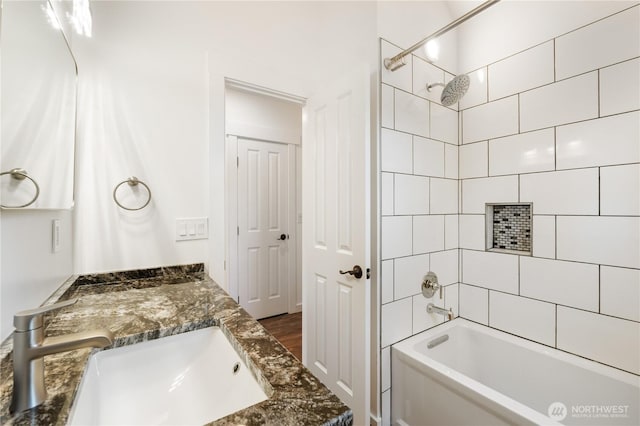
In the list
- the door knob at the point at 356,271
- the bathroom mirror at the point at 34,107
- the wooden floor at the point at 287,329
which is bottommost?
the wooden floor at the point at 287,329

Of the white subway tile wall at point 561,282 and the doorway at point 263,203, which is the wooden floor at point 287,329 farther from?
the white subway tile wall at point 561,282

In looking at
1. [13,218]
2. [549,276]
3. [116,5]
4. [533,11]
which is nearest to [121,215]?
[13,218]

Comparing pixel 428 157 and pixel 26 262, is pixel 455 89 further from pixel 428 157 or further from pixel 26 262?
pixel 26 262

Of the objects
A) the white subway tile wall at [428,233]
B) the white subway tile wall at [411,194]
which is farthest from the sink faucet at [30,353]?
the white subway tile wall at [428,233]

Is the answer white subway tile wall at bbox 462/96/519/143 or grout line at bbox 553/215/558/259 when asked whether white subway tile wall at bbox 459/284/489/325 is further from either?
white subway tile wall at bbox 462/96/519/143

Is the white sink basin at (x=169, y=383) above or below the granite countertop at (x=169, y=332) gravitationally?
below

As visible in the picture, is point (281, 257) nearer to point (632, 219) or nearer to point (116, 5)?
point (116, 5)

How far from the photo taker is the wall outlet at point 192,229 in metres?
1.41

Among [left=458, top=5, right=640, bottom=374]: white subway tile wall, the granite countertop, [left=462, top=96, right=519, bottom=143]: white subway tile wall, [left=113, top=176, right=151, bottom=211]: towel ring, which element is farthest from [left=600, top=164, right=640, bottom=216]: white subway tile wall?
[left=113, top=176, right=151, bottom=211]: towel ring

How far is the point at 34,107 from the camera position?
2.52ft

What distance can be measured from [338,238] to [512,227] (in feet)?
3.62

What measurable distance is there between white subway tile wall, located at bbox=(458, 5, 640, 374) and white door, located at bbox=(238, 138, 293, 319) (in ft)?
6.37

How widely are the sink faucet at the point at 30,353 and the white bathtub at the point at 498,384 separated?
1373 mm

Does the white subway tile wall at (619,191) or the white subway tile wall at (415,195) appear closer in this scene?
the white subway tile wall at (619,191)
